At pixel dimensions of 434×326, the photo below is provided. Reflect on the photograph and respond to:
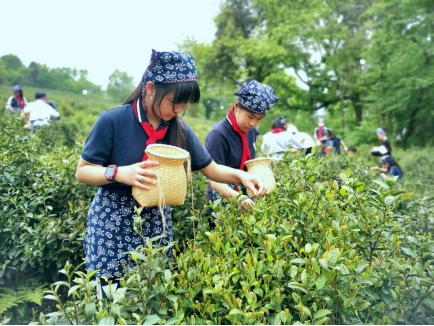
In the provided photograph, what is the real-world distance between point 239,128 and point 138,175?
1365 mm

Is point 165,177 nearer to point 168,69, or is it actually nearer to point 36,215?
point 168,69

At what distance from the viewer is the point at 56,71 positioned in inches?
516

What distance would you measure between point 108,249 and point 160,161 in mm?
662

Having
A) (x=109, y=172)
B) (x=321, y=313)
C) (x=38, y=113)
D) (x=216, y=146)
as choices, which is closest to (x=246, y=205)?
(x=216, y=146)

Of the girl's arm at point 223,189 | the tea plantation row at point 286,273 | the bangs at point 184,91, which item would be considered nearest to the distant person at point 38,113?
the tea plantation row at point 286,273

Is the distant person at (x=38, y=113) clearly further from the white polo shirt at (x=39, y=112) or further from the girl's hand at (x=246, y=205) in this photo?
the girl's hand at (x=246, y=205)

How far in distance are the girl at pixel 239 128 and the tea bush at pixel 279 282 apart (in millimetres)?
962

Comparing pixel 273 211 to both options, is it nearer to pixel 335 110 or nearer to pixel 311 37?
pixel 311 37

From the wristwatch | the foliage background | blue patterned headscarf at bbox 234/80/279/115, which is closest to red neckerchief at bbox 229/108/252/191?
blue patterned headscarf at bbox 234/80/279/115

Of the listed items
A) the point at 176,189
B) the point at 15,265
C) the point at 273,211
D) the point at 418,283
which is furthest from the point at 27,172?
the point at 418,283

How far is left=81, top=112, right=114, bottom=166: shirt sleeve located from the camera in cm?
207

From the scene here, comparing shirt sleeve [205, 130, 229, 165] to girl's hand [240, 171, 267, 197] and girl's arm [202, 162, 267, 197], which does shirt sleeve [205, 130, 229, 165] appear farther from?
girl's hand [240, 171, 267, 197]

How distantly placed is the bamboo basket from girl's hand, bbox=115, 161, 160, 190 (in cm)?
86

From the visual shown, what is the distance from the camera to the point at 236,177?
2.53 meters
